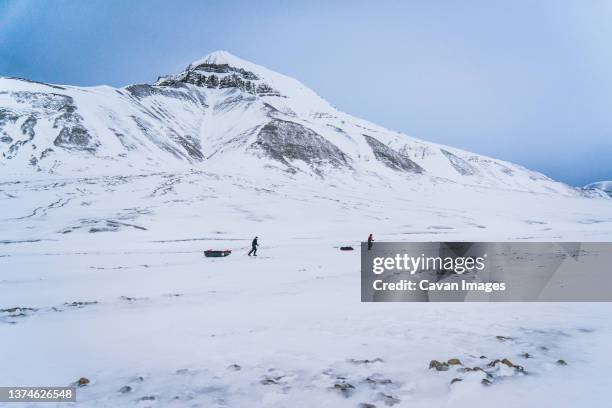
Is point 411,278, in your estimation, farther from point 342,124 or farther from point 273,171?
point 342,124

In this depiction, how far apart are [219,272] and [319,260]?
684cm

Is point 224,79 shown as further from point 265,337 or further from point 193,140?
point 265,337

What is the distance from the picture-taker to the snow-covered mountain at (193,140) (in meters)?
75.1

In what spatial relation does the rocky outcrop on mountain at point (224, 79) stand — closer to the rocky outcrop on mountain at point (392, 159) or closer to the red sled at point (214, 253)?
the rocky outcrop on mountain at point (392, 159)

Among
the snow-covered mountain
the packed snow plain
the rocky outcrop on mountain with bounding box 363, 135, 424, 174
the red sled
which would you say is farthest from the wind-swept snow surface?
the rocky outcrop on mountain with bounding box 363, 135, 424, 174

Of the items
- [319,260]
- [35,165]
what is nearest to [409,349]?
[319,260]

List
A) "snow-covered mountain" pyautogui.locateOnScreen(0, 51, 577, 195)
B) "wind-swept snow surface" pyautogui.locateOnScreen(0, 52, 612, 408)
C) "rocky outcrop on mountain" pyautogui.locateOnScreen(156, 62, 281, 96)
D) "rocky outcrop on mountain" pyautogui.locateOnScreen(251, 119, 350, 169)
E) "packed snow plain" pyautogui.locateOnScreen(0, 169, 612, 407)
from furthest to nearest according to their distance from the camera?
"rocky outcrop on mountain" pyautogui.locateOnScreen(156, 62, 281, 96) < "rocky outcrop on mountain" pyautogui.locateOnScreen(251, 119, 350, 169) < "snow-covered mountain" pyautogui.locateOnScreen(0, 51, 577, 195) < "wind-swept snow surface" pyautogui.locateOnScreen(0, 52, 612, 408) < "packed snow plain" pyautogui.locateOnScreen(0, 169, 612, 407)

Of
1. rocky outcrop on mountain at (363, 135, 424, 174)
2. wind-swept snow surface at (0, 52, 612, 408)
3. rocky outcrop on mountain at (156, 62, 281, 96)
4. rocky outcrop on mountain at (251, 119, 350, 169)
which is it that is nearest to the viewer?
wind-swept snow surface at (0, 52, 612, 408)

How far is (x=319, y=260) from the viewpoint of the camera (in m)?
23.5

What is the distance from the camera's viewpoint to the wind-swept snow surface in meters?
6.43

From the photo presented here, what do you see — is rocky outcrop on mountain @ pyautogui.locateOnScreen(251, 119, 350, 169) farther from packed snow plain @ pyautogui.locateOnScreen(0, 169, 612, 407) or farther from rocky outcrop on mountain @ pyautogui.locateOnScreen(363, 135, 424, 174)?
packed snow plain @ pyautogui.locateOnScreen(0, 169, 612, 407)

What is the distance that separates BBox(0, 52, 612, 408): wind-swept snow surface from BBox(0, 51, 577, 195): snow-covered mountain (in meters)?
1.85

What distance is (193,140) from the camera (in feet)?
344

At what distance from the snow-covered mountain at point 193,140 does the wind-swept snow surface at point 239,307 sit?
6.08 feet
